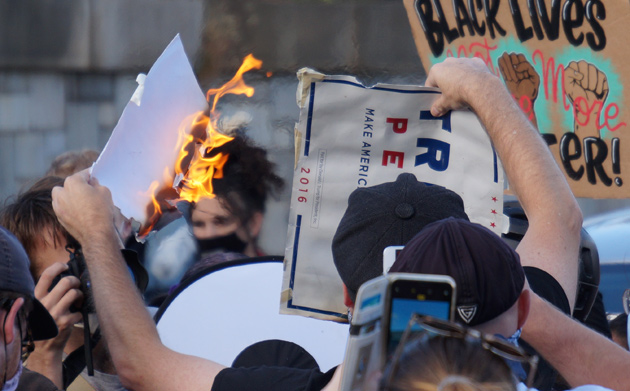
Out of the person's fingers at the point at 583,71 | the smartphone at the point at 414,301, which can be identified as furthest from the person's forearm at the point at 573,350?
the person's fingers at the point at 583,71

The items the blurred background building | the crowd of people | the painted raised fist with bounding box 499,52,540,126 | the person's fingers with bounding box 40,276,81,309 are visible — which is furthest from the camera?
the blurred background building

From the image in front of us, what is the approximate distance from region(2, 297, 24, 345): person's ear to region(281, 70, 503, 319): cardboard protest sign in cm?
60

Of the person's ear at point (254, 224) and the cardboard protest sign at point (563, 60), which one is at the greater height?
the cardboard protest sign at point (563, 60)

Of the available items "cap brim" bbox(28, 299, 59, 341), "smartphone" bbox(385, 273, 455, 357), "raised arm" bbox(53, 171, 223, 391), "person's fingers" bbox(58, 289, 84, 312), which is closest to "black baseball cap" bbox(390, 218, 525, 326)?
"smartphone" bbox(385, 273, 455, 357)

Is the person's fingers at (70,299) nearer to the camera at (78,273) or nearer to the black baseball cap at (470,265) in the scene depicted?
the camera at (78,273)

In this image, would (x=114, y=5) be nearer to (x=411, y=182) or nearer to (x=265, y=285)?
(x=265, y=285)

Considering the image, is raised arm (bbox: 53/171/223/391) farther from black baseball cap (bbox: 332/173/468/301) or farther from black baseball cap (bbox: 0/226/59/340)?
black baseball cap (bbox: 332/173/468/301)

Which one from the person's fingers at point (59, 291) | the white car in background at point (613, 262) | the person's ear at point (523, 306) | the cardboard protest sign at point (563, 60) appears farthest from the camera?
the white car in background at point (613, 262)

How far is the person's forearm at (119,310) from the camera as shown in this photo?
1.67m

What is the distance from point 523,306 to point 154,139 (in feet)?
3.26

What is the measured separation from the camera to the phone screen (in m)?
1.09

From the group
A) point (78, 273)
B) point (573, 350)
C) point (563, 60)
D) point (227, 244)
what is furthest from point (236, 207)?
point (573, 350)

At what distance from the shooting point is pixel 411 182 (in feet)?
5.43

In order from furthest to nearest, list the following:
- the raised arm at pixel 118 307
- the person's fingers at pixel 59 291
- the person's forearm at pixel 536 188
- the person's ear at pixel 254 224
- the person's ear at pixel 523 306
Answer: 1. the person's ear at pixel 254 224
2. the person's fingers at pixel 59 291
3. the person's forearm at pixel 536 188
4. the raised arm at pixel 118 307
5. the person's ear at pixel 523 306
